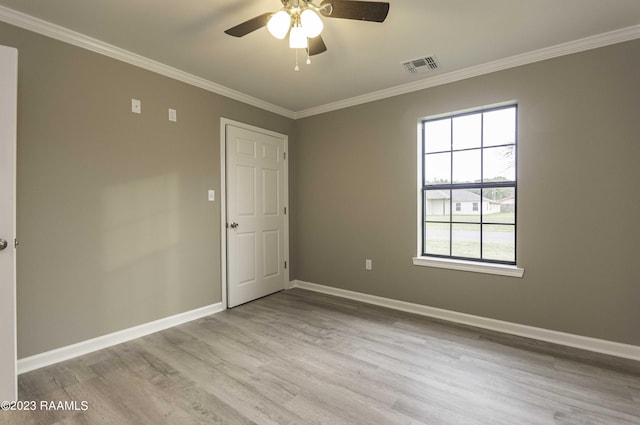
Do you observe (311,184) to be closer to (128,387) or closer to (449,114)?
(449,114)

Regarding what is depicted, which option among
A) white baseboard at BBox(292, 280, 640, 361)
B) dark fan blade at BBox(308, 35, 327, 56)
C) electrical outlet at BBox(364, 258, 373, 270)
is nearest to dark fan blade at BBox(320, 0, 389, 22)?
dark fan blade at BBox(308, 35, 327, 56)

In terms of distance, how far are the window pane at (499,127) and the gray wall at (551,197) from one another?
16 centimetres

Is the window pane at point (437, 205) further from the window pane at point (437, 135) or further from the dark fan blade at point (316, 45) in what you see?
the dark fan blade at point (316, 45)

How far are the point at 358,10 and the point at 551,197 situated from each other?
2256mm

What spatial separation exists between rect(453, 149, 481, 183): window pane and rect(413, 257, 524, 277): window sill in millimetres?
843

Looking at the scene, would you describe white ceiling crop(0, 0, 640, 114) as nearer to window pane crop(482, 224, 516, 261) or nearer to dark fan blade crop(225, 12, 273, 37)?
dark fan blade crop(225, 12, 273, 37)

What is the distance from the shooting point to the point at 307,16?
1.67 metres

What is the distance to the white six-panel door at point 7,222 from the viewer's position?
1.74 m

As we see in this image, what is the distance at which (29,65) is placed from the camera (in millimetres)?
2176

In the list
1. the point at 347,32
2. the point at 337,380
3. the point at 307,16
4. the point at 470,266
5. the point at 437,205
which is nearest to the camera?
the point at 307,16

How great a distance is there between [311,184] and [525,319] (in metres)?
2.85

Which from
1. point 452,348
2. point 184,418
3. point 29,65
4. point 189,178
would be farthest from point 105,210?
point 452,348

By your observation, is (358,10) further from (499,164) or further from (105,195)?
(105,195)

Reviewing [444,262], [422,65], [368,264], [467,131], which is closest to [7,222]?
[368,264]
